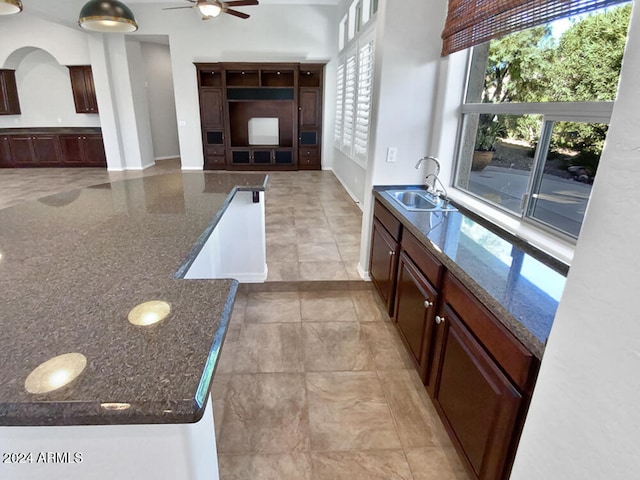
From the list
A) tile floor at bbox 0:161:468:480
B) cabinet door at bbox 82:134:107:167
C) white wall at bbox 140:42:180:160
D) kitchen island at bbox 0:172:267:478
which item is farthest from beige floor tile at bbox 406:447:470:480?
white wall at bbox 140:42:180:160

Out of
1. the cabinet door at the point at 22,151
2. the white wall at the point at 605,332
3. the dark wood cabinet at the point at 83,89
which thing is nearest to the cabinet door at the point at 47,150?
the cabinet door at the point at 22,151

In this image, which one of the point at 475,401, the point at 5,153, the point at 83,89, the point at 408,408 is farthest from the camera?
the point at 5,153

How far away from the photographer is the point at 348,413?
6.03 ft

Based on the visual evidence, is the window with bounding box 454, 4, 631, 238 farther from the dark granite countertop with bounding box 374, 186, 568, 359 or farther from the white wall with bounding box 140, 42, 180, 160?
the white wall with bounding box 140, 42, 180, 160

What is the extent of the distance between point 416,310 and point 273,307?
125cm

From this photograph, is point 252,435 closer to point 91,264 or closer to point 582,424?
point 91,264

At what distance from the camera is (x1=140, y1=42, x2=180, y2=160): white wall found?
29.5ft

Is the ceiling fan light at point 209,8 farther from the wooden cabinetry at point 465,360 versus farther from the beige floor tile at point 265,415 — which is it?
the beige floor tile at point 265,415

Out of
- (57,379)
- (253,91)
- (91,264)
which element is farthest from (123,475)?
(253,91)

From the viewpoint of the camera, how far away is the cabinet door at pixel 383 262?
2.41 meters

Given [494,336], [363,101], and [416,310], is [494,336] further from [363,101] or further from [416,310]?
[363,101]

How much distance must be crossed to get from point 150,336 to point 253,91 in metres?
7.85

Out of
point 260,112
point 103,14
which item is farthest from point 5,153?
point 103,14

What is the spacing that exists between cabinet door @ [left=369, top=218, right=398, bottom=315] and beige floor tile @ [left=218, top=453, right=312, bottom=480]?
1.15 metres
